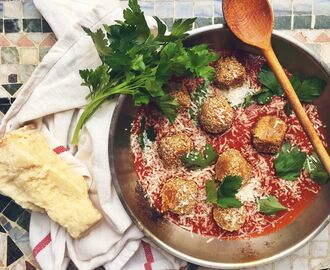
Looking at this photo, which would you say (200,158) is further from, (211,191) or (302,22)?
(302,22)

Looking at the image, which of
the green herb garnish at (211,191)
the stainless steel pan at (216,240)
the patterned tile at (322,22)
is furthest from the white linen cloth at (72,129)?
the patterned tile at (322,22)

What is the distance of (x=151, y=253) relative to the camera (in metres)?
1.92

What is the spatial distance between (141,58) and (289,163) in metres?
0.53

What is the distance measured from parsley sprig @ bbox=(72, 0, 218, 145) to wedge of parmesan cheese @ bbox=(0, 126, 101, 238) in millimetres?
239

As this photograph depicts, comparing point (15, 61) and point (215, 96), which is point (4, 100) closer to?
point (15, 61)

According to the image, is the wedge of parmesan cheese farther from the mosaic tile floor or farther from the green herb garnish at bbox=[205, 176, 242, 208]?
the green herb garnish at bbox=[205, 176, 242, 208]

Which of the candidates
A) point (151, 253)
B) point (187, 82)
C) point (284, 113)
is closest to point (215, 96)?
point (187, 82)

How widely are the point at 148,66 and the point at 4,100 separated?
49cm

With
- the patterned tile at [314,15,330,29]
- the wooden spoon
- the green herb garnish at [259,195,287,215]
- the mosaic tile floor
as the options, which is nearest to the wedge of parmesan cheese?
the mosaic tile floor

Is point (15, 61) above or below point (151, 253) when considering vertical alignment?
above

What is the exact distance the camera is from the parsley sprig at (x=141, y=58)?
1717mm

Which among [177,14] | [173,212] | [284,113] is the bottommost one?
[173,212]

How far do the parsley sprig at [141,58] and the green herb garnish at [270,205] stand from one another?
41 cm

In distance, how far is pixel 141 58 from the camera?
1.73 m
